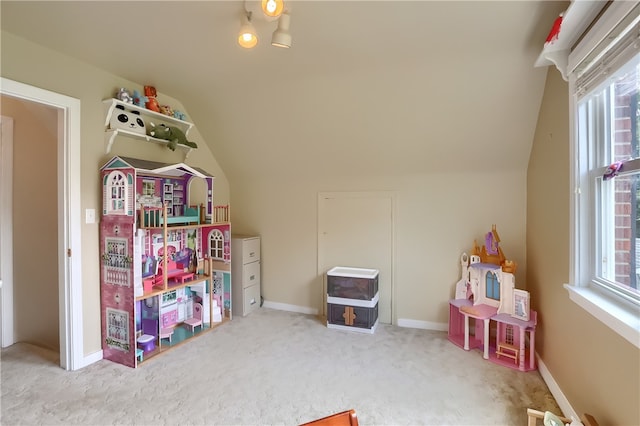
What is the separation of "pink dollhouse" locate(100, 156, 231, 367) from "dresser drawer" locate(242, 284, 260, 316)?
0.56ft

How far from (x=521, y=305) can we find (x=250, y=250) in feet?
8.43

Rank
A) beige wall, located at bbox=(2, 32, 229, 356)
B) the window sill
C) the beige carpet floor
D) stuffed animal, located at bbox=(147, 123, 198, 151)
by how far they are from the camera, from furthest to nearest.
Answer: stuffed animal, located at bbox=(147, 123, 198, 151) → beige wall, located at bbox=(2, 32, 229, 356) → the beige carpet floor → the window sill

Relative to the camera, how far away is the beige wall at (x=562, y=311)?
1332 millimetres

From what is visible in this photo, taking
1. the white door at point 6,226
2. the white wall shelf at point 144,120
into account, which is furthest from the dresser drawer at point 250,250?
the white door at point 6,226

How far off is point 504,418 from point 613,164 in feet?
4.74

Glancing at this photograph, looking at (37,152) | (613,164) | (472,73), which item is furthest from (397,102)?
(37,152)

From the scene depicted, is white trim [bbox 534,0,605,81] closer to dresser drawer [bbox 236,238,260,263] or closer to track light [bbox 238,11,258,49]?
track light [bbox 238,11,258,49]

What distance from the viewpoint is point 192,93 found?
2.94 metres

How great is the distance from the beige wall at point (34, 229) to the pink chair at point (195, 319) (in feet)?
3.43

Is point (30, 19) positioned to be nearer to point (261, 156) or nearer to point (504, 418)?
point (261, 156)

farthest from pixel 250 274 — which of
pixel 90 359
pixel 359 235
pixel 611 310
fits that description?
pixel 611 310

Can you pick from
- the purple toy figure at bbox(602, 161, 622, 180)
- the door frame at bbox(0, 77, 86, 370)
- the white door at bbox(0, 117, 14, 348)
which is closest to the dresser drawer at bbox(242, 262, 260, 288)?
the door frame at bbox(0, 77, 86, 370)

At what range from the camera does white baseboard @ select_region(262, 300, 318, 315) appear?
3.56 meters

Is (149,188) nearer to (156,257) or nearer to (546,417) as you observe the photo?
(156,257)
